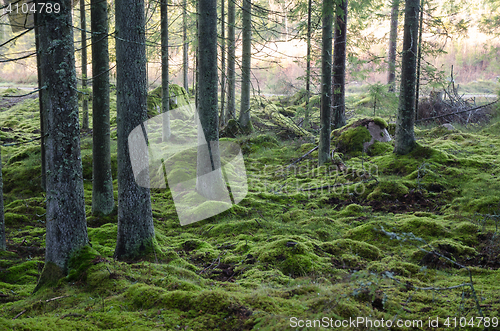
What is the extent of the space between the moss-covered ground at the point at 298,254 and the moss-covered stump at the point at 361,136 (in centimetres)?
37

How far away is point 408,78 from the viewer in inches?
354

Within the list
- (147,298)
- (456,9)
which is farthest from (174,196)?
(456,9)

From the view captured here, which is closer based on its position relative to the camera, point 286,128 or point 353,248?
point 353,248

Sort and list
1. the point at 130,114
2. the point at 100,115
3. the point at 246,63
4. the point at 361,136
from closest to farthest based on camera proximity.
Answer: the point at 130,114, the point at 100,115, the point at 361,136, the point at 246,63

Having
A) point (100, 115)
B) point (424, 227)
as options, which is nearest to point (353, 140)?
point (424, 227)

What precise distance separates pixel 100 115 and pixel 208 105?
229 centimetres

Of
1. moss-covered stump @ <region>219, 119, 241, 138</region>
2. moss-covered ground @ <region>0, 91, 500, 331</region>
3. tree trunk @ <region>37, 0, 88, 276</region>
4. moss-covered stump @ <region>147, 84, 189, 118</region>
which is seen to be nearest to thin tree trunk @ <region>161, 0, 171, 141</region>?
moss-covered stump @ <region>219, 119, 241, 138</region>

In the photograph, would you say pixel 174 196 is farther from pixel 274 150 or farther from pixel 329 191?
pixel 274 150

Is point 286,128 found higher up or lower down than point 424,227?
higher up

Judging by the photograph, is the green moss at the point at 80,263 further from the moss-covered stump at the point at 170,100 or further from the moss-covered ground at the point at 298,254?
the moss-covered stump at the point at 170,100

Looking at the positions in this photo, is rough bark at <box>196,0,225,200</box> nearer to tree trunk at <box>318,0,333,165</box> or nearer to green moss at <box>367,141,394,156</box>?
tree trunk at <box>318,0,333,165</box>

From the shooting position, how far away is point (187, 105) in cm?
1862

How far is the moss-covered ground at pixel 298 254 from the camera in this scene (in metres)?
2.99

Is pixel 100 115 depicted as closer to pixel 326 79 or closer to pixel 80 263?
pixel 80 263
